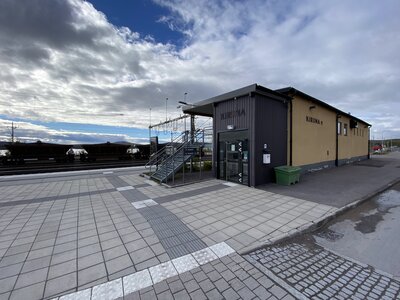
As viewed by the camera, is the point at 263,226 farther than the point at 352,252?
Yes

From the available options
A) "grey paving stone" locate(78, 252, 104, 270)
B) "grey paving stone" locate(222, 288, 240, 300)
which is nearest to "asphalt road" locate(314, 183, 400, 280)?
"grey paving stone" locate(222, 288, 240, 300)

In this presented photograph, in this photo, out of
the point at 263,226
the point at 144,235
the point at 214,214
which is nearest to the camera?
the point at 144,235

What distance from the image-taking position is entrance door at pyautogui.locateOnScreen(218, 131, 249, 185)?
7.62 m

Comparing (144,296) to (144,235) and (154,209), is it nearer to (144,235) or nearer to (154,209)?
(144,235)

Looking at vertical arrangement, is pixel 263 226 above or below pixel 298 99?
below

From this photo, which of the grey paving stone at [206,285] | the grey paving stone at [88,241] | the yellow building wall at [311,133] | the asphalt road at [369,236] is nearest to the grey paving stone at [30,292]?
the grey paving stone at [88,241]

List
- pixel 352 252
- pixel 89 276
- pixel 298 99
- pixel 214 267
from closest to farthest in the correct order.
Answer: pixel 89 276, pixel 214 267, pixel 352 252, pixel 298 99

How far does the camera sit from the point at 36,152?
1911 cm

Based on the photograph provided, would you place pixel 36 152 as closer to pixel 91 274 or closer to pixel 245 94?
pixel 245 94

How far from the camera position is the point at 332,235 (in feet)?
12.1

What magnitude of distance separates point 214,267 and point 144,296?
3.26 feet

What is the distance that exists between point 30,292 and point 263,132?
7549 millimetres

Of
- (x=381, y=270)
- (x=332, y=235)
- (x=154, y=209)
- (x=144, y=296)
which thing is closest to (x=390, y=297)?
(x=381, y=270)

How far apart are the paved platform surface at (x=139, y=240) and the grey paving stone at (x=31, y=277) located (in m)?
0.01
